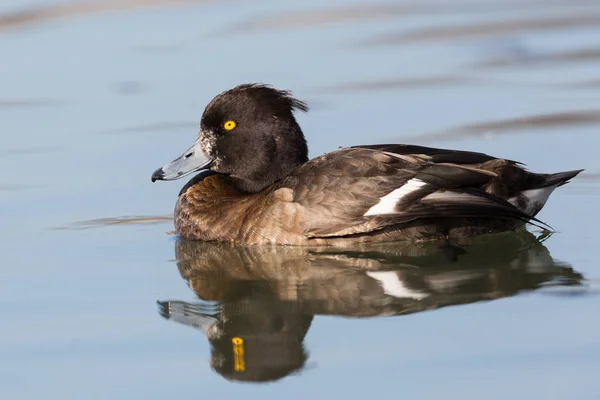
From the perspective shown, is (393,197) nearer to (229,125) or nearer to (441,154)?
(441,154)

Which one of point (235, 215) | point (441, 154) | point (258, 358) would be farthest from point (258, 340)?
point (441, 154)

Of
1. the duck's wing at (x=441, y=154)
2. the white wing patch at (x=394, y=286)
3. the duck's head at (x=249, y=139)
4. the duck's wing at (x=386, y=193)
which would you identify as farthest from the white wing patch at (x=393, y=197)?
the duck's head at (x=249, y=139)

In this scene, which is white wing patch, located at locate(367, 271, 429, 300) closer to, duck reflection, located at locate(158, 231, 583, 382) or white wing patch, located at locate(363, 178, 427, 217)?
duck reflection, located at locate(158, 231, 583, 382)

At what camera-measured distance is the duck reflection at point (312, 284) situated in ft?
17.8

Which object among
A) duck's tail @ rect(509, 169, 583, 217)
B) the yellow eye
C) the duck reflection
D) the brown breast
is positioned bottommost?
the duck reflection

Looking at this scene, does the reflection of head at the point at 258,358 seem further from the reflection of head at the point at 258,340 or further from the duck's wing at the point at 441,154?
the duck's wing at the point at 441,154

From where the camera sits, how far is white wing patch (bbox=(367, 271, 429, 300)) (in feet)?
19.7

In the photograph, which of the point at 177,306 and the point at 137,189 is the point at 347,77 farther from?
the point at 177,306

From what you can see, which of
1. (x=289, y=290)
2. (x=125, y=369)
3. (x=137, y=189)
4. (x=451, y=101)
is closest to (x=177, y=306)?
(x=289, y=290)

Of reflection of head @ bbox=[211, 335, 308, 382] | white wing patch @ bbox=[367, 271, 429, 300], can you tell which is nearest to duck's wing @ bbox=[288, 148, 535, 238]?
white wing patch @ bbox=[367, 271, 429, 300]

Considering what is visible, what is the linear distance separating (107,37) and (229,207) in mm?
4868

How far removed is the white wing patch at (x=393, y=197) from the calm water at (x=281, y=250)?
281mm

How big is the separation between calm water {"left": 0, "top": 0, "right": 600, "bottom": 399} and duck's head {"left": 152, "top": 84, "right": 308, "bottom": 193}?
541 millimetres

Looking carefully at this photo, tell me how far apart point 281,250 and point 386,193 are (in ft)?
2.29
